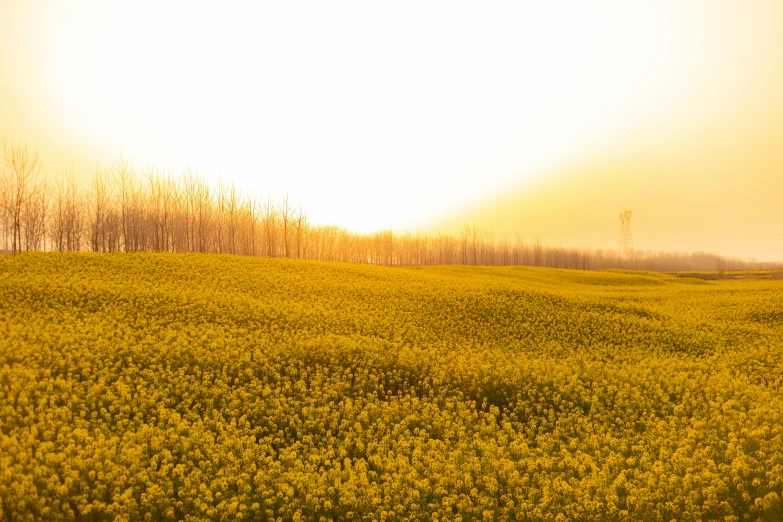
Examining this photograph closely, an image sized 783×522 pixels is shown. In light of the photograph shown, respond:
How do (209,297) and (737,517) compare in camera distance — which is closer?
(737,517)

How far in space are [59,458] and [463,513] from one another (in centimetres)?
802

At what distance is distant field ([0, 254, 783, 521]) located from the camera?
29.0 feet

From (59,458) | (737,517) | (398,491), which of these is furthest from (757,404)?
(59,458)

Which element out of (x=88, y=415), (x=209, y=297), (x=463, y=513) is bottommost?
(x=463, y=513)

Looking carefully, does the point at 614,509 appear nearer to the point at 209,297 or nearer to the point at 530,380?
the point at 530,380

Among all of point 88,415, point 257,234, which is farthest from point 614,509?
point 257,234

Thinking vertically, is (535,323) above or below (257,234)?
below

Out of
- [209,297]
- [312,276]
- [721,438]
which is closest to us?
[721,438]

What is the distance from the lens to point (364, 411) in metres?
12.5

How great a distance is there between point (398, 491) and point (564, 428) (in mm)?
5804

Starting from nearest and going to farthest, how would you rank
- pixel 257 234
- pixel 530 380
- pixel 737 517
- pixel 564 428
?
pixel 737 517 < pixel 564 428 < pixel 530 380 < pixel 257 234

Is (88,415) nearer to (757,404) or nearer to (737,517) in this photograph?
(737,517)

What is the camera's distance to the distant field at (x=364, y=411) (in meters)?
8.85

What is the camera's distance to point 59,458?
30.3 feet
